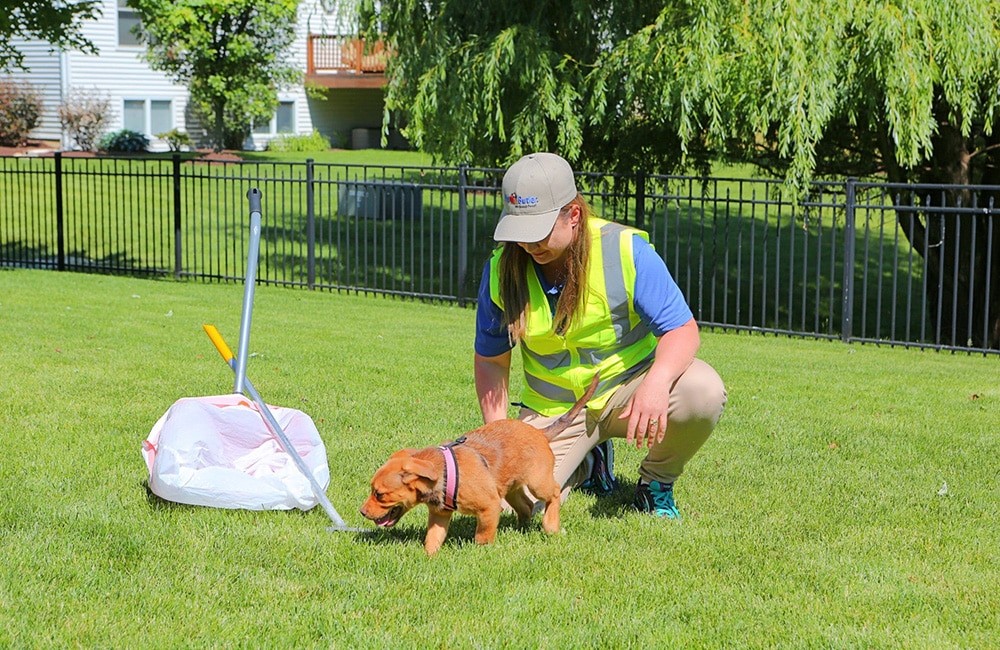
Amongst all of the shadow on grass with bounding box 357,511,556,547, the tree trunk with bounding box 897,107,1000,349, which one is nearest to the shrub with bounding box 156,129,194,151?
the tree trunk with bounding box 897,107,1000,349

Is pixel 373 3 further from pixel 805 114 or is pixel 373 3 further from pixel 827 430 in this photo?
pixel 827 430

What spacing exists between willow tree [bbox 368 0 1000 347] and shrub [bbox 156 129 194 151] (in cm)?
1962

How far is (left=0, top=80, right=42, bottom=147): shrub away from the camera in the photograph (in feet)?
102

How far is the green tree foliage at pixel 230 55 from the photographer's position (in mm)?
29438

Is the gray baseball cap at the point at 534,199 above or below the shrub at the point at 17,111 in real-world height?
below

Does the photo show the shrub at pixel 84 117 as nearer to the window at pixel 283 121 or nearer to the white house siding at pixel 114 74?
the white house siding at pixel 114 74

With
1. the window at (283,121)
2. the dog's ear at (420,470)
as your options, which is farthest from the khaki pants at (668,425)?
the window at (283,121)

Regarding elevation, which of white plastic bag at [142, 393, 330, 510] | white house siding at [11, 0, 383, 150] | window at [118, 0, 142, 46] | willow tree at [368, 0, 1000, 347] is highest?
window at [118, 0, 142, 46]

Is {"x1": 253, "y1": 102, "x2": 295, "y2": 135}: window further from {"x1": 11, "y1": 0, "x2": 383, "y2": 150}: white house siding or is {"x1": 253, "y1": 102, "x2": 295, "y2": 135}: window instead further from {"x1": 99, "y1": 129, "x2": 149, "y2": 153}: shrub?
{"x1": 99, "y1": 129, "x2": 149, "y2": 153}: shrub

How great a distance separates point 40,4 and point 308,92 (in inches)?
830

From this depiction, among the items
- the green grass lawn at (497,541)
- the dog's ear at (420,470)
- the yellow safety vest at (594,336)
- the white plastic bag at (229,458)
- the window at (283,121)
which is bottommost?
the green grass lawn at (497,541)

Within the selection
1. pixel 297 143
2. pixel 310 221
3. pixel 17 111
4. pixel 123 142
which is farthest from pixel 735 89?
pixel 297 143

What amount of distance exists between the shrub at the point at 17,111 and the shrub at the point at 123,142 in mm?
1886

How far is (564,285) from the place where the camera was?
4.48m
